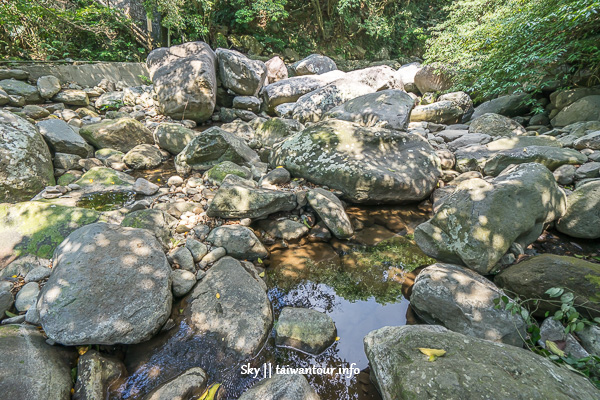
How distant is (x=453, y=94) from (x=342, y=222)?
7183 millimetres

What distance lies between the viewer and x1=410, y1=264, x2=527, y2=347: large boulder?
6.07 feet

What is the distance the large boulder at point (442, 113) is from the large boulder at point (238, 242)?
7056 mm

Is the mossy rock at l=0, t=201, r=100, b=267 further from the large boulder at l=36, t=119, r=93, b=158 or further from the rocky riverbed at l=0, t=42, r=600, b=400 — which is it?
the large boulder at l=36, t=119, r=93, b=158

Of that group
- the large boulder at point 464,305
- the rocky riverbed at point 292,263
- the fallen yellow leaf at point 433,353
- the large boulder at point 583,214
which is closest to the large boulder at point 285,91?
the rocky riverbed at point 292,263

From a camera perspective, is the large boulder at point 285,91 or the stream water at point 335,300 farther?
the large boulder at point 285,91

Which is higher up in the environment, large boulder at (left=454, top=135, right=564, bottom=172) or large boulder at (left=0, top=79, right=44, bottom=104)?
large boulder at (left=0, top=79, right=44, bottom=104)

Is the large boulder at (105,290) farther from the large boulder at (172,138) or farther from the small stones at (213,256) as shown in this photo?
the large boulder at (172,138)

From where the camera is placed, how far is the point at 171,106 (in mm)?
6633

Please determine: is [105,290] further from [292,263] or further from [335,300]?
[335,300]

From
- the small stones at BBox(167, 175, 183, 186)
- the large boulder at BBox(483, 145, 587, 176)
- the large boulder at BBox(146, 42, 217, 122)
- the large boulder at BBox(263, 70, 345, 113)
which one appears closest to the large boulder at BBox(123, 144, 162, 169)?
the small stones at BBox(167, 175, 183, 186)

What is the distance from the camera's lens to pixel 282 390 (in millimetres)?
1511

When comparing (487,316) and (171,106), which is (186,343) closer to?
(487,316)

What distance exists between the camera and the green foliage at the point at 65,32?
6.70 meters

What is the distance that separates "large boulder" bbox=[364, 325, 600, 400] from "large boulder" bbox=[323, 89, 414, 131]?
4927mm
